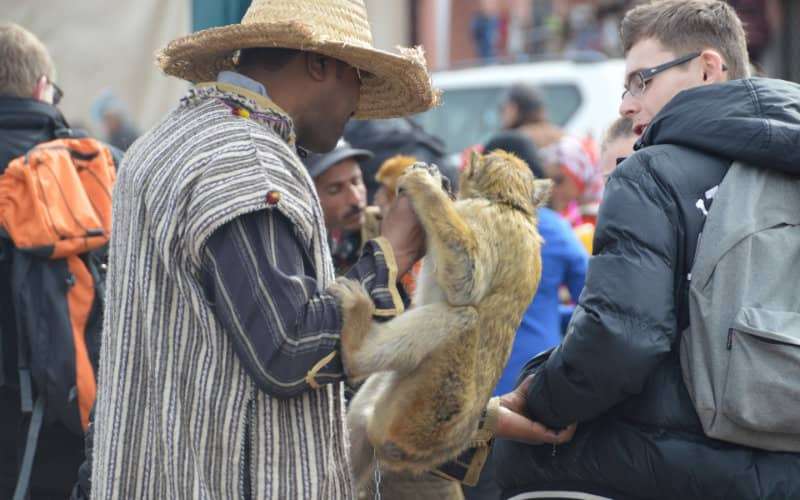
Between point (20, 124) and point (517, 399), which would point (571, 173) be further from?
point (517, 399)

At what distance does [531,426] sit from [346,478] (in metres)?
0.53

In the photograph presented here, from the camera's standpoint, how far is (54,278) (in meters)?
3.92

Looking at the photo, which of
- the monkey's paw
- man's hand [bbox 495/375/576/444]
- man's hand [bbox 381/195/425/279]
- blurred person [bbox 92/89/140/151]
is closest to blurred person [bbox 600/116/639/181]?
man's hand [bbox 495/375/576/444]

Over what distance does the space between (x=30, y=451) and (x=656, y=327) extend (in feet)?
7.67

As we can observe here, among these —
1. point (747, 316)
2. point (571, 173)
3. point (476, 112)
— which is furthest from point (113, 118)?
point (747, 316)

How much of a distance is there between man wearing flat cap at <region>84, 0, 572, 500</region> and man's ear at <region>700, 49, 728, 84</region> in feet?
3.10

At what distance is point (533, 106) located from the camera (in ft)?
24.9

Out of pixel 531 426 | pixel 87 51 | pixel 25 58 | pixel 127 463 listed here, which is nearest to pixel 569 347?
pixel 531 426

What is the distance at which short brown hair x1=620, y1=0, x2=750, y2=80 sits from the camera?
9.81ft

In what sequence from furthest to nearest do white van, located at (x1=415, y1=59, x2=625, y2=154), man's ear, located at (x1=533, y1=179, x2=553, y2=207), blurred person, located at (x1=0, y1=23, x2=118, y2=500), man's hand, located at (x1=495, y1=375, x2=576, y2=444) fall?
1. white van, located at (x1=415, y1=59, x2=625, y2=154)
2. blurred person, located at (x1=0, y1=23, x2=118, y2=500)
3. man's ear, located at (x1=533, y1=179, x2=553, y2=207)
4. man's hand, located at (x1=495, y1=375, x2=576, y2=444)

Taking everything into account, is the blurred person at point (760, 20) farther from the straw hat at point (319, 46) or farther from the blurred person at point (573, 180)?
the straw hat at point (319, 46)

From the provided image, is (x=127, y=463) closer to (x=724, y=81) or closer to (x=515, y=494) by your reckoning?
(x=515, y=494)

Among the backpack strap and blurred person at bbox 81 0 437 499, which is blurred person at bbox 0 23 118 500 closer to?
the backpack strap

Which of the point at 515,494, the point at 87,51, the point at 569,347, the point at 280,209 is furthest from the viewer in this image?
the point at 87,51
